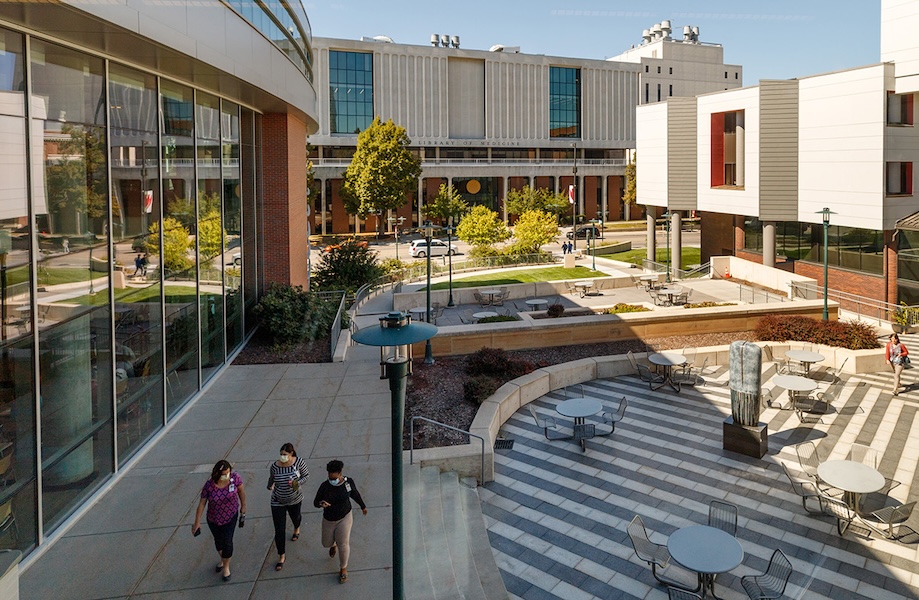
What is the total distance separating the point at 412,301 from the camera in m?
29.4

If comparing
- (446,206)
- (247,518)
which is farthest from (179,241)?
(446,206)

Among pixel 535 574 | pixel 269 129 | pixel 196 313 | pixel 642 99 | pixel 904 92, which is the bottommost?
pixel 535 574

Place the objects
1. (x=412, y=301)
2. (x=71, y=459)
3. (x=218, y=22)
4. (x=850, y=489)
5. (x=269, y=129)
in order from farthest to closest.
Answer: (x=412, y=301) → (x=269, y=129) → (x=218, y=22) → (x=850, y=489) → (x=71, y=459)

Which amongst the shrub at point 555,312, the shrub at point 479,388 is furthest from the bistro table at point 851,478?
the shrub at point 555,312

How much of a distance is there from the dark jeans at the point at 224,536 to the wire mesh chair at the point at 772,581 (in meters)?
6.84

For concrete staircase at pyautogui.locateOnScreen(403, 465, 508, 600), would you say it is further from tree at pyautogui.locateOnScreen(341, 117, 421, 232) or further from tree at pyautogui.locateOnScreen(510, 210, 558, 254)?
tree at pyautogui.locateOnScreen(341, 117, 421, 232)

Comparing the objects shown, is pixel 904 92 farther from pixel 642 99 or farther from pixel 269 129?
pixel 642 99

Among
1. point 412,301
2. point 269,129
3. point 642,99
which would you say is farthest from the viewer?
point 642,99

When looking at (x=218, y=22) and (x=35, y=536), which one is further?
(x=218, y=22)

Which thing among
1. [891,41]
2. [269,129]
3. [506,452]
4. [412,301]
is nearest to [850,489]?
[506,452]

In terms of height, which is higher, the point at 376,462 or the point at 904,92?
the point at 904,92

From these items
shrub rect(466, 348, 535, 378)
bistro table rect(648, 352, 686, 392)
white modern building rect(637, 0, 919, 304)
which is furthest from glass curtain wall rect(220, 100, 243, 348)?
white modern building rect(637, 0, 919, 304)

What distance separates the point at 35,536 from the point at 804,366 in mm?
19139

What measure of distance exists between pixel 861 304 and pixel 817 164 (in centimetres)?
712
